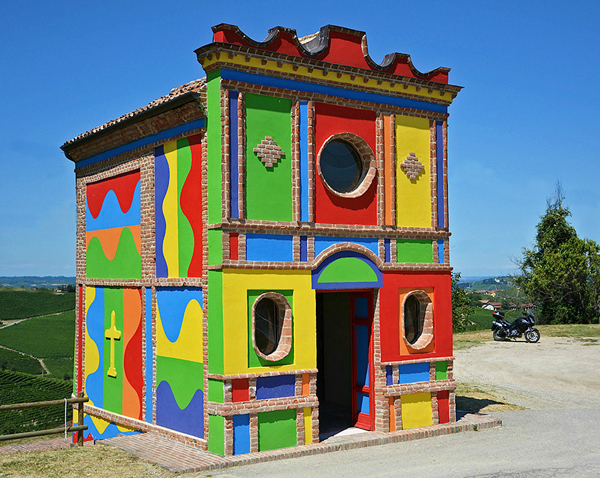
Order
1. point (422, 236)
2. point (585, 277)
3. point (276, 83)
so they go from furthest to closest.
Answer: point (585, 277)
point (422, 236)
point (276, 83)

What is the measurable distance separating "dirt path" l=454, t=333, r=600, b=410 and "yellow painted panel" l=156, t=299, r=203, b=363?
888 centimetres

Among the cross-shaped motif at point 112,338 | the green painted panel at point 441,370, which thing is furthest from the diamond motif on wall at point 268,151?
the cross-shaped motif at point 112,338

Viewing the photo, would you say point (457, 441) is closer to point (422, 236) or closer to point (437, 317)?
point (437, 317)

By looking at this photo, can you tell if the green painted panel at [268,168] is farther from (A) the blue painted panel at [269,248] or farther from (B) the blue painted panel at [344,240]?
(B) the blue painted panel at [344,240]

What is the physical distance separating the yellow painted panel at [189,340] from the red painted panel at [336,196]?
102 inches

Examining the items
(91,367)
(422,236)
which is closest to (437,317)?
(422,236)

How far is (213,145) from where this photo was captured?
10914 millimetres

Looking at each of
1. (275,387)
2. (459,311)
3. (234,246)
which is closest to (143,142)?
(234,246)

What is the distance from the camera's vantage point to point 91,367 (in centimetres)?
1497

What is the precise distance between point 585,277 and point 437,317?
23855 mm

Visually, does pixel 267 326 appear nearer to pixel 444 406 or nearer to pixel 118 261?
pixel 444 406

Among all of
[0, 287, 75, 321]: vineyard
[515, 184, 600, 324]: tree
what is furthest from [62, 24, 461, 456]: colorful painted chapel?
[0, 287, 75, 321]: vineyard

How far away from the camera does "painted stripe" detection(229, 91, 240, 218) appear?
10.8 meters

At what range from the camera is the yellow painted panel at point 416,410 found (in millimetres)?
12336
